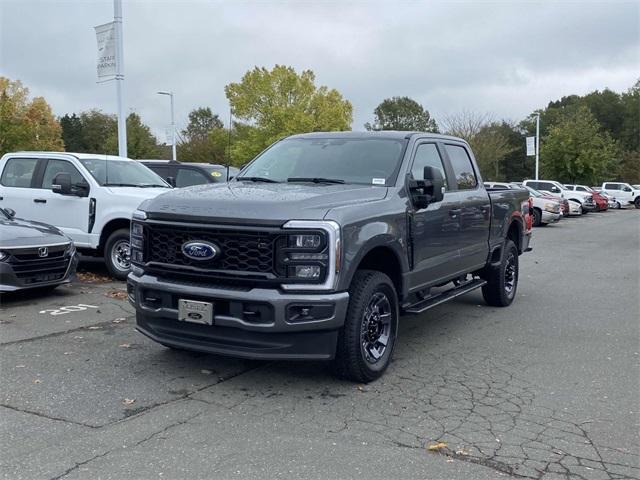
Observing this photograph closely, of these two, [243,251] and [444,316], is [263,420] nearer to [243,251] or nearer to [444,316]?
[243,251]

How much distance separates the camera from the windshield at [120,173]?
31.7 ft

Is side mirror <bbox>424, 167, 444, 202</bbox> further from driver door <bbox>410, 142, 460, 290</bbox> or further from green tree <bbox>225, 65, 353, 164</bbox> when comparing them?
green tree <bbox>225, 65, 353, 164</bbox>

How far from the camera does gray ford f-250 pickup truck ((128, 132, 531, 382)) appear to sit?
14.6 ft

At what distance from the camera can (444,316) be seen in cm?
759

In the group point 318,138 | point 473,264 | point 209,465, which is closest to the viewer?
point 209,465

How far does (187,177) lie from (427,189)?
8.43 meters

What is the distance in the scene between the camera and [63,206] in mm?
9586

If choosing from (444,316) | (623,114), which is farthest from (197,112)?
(444,316)

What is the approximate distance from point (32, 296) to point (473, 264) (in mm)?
5666

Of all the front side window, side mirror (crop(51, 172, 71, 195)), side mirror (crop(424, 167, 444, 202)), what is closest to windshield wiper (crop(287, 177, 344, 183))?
side mirror (crop(424, 167, 444, 202))

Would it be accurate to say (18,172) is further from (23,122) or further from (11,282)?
(23,122)

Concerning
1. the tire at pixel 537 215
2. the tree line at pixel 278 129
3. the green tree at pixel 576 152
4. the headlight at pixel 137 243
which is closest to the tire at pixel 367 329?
the headlight at pixel 137 243

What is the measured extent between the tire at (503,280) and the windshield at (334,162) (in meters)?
2.75

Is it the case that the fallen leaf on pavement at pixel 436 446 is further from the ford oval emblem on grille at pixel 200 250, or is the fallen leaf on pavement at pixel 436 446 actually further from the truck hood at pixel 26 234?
the truck hood at pixel 26 234
